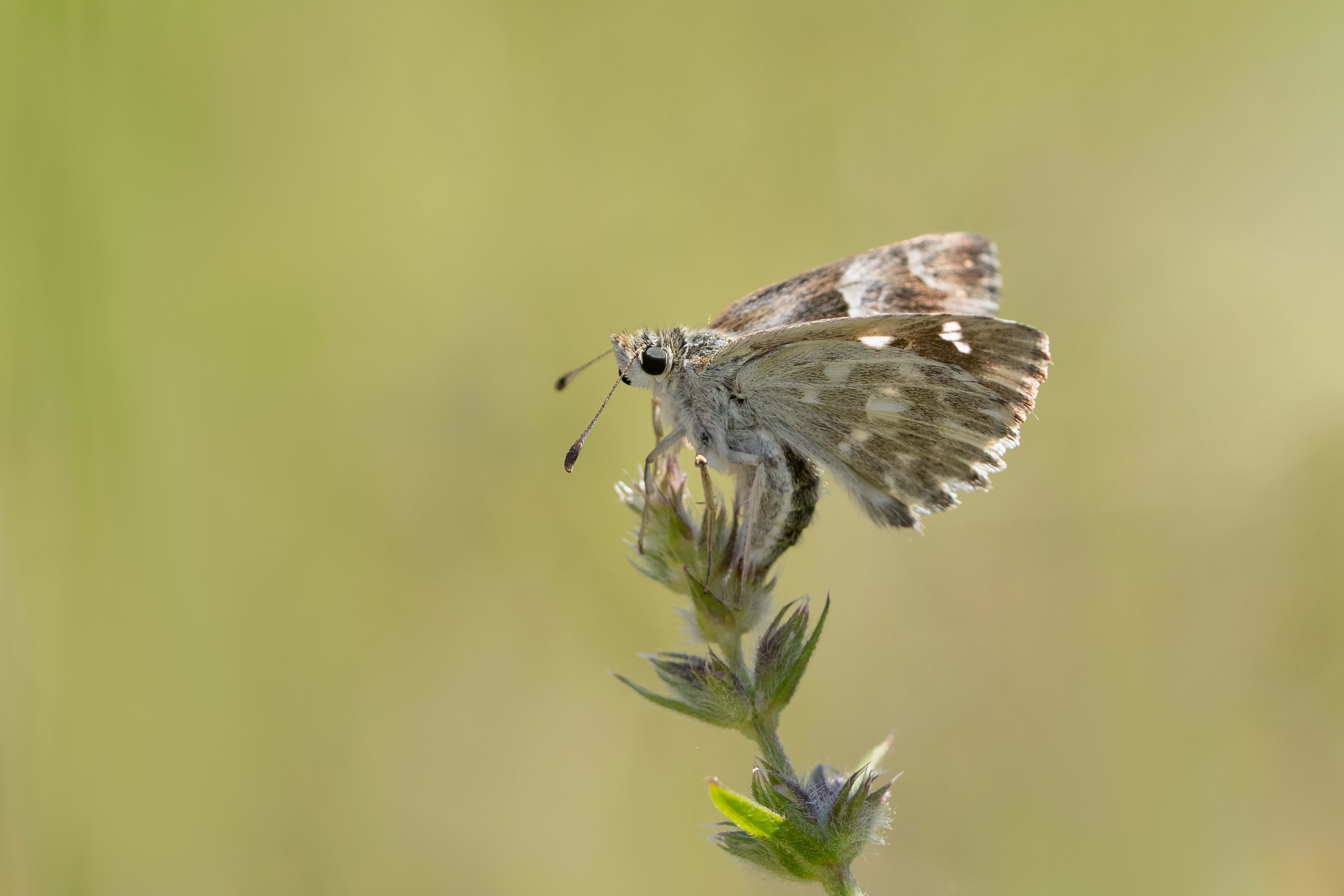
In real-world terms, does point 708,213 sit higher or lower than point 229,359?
higher

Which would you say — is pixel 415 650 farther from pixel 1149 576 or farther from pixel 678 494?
pixel 1149 576

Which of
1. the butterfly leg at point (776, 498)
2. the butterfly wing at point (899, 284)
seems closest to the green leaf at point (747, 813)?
the butterfly leg at point (776, 498)

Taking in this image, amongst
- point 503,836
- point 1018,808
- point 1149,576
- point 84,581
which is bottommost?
point 503,836

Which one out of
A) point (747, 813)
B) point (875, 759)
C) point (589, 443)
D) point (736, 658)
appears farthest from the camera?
point (589, 443)

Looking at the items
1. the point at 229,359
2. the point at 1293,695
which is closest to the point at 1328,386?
the point at 1293,695

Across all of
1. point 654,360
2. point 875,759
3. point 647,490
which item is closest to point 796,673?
point 875,759

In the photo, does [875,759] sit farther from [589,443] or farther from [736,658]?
[589,443]

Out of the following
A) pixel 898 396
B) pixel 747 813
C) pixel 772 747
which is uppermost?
pixel 898 396
